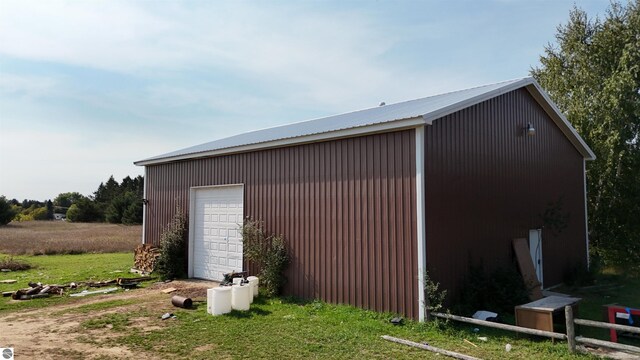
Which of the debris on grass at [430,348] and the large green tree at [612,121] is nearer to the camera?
the debris on grass at [430,348]

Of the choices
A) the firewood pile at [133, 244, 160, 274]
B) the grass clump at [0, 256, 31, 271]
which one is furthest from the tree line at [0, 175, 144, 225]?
the firewood pile at [133, 244, 160, 274]

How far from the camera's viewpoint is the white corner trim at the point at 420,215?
22.5ft

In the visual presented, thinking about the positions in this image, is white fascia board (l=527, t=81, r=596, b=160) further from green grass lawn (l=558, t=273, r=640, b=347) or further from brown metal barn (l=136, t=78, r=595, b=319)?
green grass lawn (l=558, t=273, r=640, b=347)

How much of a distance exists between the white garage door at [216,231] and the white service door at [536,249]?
6950 millimetres

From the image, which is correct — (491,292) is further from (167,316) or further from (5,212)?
(5,212)

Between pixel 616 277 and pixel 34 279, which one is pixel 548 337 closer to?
pixel 616 277

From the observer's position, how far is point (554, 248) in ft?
37.1

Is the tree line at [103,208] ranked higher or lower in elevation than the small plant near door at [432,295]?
higher

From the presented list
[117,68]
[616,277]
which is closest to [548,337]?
[616,277]

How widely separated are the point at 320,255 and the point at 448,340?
304 cm

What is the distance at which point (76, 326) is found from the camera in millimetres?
6934

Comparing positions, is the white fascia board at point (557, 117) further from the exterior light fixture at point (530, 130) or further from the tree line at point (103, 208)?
the tree line at point (103, 208)

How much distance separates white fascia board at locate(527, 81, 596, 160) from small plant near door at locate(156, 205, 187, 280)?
958 cm

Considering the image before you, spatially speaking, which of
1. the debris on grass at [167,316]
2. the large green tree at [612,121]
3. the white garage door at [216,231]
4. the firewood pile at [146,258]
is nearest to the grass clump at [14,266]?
the firewood pile at [146,258]
